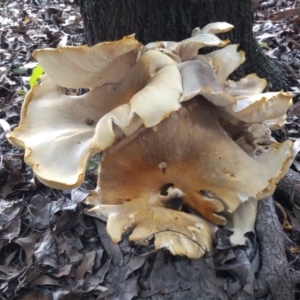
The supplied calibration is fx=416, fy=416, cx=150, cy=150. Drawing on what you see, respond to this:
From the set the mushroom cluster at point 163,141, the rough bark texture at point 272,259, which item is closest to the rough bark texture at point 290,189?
the rough bark texture at point 272,259

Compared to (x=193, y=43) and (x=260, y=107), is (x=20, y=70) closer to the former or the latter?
(x=193, y=43)

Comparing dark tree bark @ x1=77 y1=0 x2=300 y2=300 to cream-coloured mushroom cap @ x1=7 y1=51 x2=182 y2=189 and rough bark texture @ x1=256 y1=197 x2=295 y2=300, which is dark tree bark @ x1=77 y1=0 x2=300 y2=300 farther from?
cream-coloured mushroom cap @ x1=7 y1=51 x2=182 y2=189

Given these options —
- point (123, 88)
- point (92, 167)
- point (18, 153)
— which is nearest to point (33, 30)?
point (18, 153)

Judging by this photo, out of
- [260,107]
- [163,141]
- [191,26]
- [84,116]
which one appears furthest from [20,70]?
[260,107]

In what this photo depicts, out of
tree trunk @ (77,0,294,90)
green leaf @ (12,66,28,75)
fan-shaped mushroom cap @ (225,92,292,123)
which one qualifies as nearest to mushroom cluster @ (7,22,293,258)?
fan-shaped mushroom cap @ (225,92,292,123)

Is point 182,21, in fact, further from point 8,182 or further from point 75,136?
point 8,182

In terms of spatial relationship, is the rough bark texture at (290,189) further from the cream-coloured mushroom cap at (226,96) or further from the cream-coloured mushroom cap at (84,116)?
the cream-coloured mushroom cap at (84,116)
